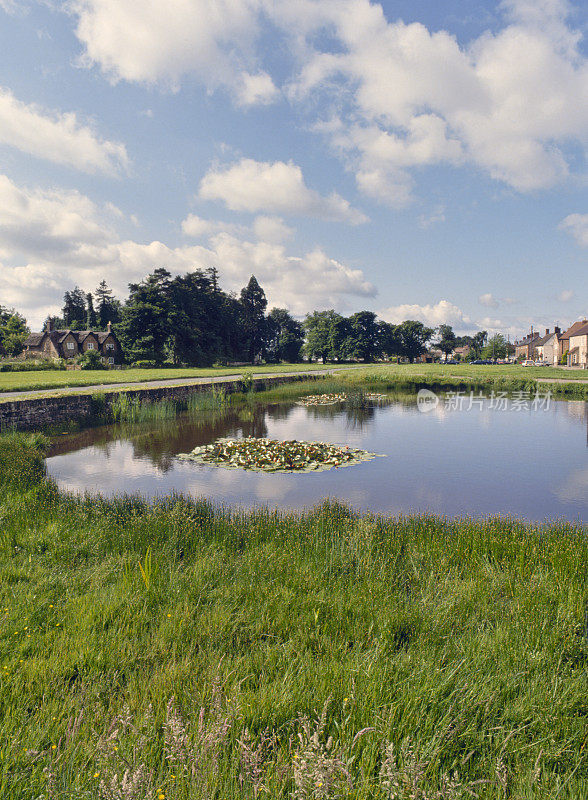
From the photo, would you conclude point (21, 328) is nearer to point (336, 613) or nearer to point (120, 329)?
point (120, 329)

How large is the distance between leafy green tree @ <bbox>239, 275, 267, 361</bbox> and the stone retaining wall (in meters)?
58.4

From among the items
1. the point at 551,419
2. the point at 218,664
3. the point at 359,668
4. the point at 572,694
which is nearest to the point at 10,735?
the point at 218,664

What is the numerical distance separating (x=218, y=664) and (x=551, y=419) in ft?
72.3

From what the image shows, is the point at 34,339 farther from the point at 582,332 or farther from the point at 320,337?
the point at 582,332

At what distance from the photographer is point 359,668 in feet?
10.9

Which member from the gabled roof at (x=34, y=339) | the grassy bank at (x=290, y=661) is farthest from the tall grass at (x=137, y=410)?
the gabled roof at (x=34, y=339)

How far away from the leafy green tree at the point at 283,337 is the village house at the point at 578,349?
54.5m

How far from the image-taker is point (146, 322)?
63.7 m

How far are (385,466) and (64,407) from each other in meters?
15.1

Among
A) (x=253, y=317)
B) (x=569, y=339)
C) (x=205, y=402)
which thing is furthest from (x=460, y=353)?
(x=205, y=402)

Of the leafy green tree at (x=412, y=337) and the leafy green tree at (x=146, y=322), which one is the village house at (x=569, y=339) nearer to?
the leafy green tree at (x=412, y=337)

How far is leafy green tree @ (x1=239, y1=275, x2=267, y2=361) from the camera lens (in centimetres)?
8394

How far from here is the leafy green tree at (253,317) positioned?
8394 cm

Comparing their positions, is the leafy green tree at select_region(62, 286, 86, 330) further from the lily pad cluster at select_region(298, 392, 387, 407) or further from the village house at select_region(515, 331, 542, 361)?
the village house at select_region(515, 331, 542, 361)
